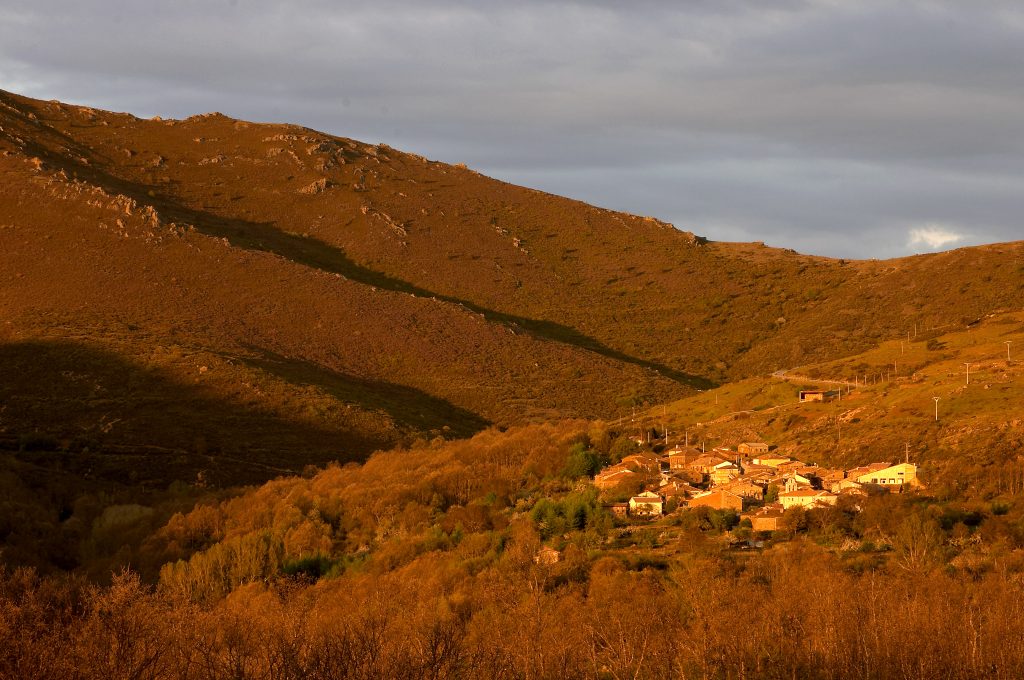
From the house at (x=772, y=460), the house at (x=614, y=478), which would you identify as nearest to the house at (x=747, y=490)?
the house at (x=614, y=478)

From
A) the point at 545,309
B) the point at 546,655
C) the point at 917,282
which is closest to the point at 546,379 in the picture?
the point at 545,309

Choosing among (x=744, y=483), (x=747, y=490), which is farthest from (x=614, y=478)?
(x=747, y=490)

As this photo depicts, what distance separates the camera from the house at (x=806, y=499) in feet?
136

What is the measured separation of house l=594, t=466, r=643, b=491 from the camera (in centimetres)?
4925

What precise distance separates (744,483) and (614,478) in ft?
18.6

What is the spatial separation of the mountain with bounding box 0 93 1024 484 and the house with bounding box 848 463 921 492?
94.9 feet

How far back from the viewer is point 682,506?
44.6 metres

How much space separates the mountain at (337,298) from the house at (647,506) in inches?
875

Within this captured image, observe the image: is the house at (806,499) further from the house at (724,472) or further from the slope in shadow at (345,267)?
the slope in shadow at (345,267)

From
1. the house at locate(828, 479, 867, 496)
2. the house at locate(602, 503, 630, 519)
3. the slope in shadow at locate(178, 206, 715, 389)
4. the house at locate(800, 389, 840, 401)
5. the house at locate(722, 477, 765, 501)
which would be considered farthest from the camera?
the slope in shadow at locate(178, 206, 715, 389)

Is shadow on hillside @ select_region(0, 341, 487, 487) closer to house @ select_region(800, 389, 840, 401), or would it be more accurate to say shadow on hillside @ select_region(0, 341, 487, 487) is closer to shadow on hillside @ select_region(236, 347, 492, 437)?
shadow on hillside @ select_region(236, 347, 492, 437)

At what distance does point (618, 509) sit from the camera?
150ft

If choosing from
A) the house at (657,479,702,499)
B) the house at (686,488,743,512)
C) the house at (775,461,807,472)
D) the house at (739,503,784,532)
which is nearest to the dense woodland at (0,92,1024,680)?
the house at (739,503,784,532)

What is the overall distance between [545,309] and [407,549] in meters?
74.5
